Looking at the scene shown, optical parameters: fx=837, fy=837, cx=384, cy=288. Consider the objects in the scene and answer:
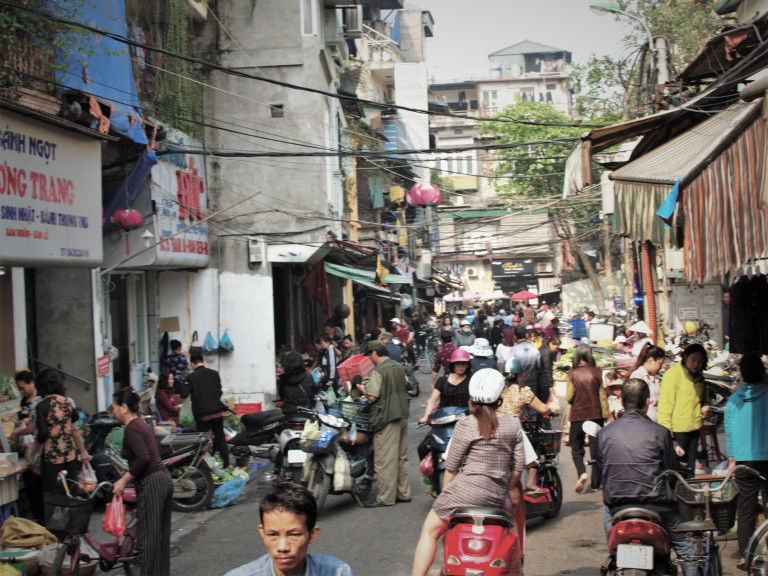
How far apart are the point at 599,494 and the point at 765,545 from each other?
4.46 metres

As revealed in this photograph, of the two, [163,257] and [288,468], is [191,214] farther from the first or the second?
[288,468]

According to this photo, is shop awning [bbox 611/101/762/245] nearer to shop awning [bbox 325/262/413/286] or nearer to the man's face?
the man's face

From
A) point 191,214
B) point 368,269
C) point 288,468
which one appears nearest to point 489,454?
point 288,468

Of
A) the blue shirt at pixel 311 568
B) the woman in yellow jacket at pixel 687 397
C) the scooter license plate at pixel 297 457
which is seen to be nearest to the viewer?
the blue shirt at pixel 311 568

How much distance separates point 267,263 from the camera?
18062mm

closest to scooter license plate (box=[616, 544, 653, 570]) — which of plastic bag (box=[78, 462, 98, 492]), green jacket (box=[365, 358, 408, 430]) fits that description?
green jacket (box=[365, 358, 408, 430])

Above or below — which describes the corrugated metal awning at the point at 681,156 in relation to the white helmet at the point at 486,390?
above

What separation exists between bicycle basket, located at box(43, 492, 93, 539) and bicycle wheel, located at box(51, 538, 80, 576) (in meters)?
0.19

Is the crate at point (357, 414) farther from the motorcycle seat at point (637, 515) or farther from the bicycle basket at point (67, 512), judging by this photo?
the motorcycle seat at point (637, 515)

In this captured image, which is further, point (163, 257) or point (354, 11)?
point (354, 11)

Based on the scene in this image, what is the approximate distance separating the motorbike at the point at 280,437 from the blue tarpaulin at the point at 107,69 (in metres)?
4.73

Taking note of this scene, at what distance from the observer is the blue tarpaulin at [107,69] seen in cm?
1092

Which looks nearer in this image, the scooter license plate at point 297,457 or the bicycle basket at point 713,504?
the bicycle basket at point 713,504

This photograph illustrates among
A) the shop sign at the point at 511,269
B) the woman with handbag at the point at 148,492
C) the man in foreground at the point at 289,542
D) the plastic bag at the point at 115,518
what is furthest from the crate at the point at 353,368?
the shop sign at the point at 511,269
